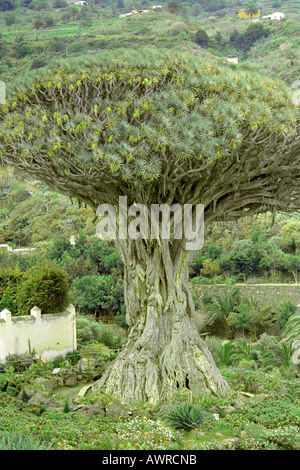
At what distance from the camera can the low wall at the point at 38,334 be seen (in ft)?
58.1

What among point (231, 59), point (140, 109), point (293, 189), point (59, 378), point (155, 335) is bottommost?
point (59, 378)

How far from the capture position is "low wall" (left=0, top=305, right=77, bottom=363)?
1770 cm

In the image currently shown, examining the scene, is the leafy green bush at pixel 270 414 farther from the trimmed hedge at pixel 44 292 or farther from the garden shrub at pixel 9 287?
the garden shrub at pixel 9 287

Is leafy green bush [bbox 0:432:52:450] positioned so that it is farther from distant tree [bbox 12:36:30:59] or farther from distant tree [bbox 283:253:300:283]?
distant tree [bbox 12:36:30:59]

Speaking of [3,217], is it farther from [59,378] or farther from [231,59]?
[59,378]

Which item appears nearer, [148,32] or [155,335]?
[155,335]

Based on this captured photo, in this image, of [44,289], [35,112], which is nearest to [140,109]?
[35,112]

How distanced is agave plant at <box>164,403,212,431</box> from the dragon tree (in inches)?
65.1

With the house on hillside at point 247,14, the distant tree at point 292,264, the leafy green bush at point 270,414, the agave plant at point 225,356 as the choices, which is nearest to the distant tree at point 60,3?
the house on hillside at point 247,14

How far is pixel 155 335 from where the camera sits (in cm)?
1389

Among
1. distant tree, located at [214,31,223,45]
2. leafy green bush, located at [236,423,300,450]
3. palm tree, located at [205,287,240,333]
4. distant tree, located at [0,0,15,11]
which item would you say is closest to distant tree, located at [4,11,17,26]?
distant tree, located at [0,0,15,11]

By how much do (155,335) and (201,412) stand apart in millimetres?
2764

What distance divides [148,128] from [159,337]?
4870 mm

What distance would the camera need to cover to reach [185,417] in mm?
11117
